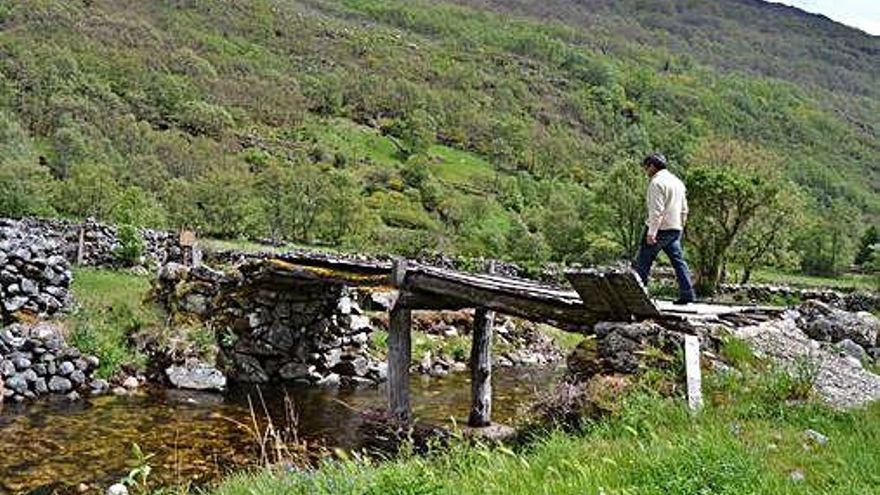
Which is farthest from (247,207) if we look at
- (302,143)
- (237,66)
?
(237,66)

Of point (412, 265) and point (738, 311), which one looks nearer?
point (738, 311)

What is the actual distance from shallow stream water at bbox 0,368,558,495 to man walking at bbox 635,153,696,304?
3.78 meters

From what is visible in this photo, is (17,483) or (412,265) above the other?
(412,265)

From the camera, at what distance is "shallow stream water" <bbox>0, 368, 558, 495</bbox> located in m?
14.6

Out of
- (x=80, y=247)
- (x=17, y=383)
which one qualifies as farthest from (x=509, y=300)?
(x=80, y=247)

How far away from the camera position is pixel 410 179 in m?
130

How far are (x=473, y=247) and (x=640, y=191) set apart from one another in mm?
14961

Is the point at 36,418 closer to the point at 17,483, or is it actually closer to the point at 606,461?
the point at 17,483

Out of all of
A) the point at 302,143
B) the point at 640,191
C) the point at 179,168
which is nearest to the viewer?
the point at 640,191

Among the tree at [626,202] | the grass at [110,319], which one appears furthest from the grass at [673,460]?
the tree at [626,202]

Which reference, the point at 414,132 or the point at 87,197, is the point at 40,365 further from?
the point at 414,132

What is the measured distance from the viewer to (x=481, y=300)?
54.2 ft

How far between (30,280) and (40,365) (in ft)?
9.49

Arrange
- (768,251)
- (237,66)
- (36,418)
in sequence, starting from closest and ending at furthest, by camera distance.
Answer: (36,418), (768,251), (237,66)
